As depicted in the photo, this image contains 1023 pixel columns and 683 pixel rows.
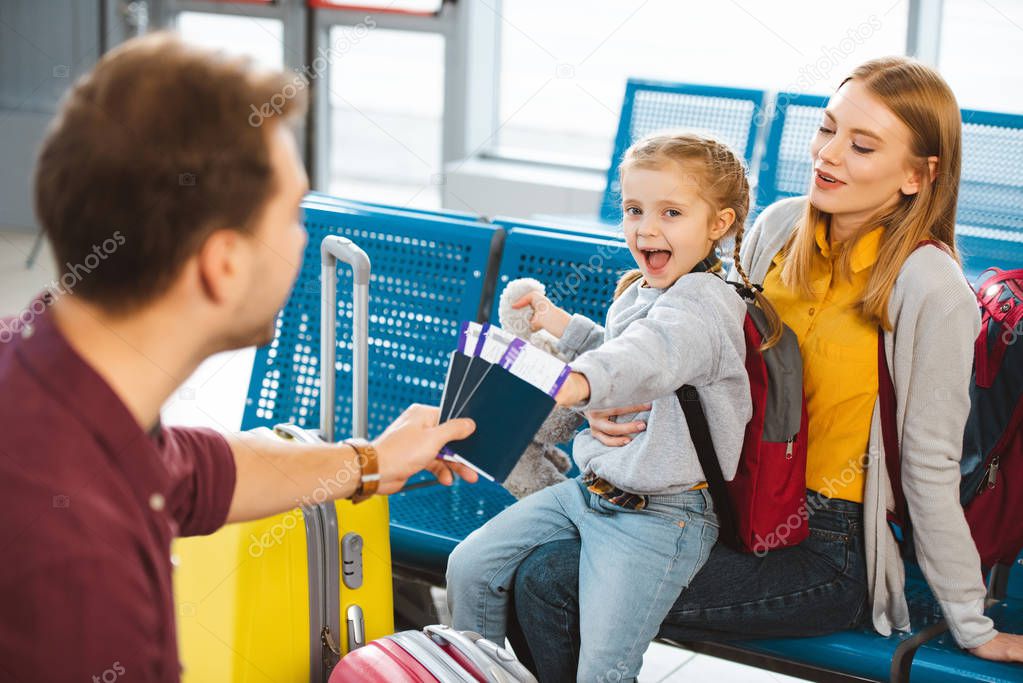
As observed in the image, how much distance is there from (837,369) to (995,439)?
0.34m

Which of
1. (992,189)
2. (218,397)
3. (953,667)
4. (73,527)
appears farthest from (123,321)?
(218,397)

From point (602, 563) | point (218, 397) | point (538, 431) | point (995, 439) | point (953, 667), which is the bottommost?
point (218, 397)

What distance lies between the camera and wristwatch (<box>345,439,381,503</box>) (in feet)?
5.78

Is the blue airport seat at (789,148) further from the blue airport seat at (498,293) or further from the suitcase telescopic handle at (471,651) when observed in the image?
the suitcase telescopic handle at (471,651)

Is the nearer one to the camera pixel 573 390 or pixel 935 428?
pixel 573 390

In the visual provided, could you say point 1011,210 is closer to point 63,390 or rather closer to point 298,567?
point 298,567

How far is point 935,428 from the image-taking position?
6.75ft

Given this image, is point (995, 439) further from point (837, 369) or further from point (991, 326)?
point (837, 369)

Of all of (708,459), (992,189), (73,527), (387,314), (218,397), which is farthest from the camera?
(218,397)

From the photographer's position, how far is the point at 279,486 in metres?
1.66

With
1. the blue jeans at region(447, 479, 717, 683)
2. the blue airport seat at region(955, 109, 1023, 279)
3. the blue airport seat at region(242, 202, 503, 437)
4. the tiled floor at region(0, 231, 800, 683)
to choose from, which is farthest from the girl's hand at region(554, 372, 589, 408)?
the blue airport seat at region(955, 109, 1023, 279)

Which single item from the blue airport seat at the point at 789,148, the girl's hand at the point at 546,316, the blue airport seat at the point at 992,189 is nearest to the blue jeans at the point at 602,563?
the girl's hand at the point at 546,316

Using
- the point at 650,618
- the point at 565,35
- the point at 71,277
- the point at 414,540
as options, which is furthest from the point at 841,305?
the point at 565,35

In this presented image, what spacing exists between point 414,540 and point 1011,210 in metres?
2.14
